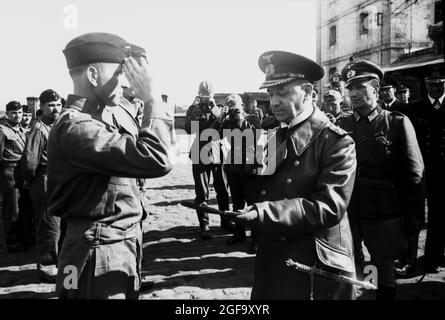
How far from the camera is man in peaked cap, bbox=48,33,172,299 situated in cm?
200

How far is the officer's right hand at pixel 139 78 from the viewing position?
83.3 inches

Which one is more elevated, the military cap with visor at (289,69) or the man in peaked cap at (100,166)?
the military cap with visor at (289,69)

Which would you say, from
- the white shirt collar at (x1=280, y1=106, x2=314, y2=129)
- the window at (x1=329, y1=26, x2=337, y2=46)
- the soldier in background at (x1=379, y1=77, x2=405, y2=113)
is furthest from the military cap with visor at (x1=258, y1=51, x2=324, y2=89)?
the window at (x1=329, y1=26, x2=337, y2=46)

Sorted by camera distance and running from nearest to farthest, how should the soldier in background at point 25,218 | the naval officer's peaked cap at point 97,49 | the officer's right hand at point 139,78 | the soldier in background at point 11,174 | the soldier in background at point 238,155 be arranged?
the officer's right hand at point 139,78, the naval officer's peaked cap at point 97,49, the soldier in background at point 238,155, the soldier in background at point 11,174, the soldier in background at point 25,218

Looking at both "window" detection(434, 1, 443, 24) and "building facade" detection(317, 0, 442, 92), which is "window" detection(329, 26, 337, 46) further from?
"window" detection(434, 1, 443, 24)

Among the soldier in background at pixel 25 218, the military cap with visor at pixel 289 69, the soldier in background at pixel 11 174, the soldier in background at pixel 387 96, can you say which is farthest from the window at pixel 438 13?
the soldier in background at pixel 25 218

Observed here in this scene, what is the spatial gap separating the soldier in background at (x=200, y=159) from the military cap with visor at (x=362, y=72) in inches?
116

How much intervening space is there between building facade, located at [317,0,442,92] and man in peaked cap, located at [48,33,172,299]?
2380 cm

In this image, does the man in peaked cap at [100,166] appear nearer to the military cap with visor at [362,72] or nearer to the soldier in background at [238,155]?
the military cap with visor at [362,72]

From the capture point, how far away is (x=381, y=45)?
27.1 meters

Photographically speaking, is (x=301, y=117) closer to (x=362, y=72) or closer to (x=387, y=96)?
(x=362, y=72)

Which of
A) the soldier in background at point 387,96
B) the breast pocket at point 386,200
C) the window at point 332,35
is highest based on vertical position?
the window at point 332,35

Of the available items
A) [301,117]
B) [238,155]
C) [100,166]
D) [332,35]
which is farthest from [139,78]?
[332,35]
